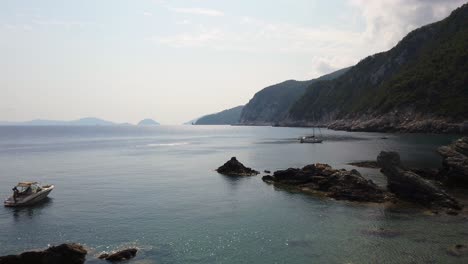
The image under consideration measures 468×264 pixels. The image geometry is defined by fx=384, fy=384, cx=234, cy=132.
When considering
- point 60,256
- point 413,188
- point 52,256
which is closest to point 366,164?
point 413,188

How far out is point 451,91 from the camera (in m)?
186

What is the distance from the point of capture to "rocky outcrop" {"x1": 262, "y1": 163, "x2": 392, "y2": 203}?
179 ft

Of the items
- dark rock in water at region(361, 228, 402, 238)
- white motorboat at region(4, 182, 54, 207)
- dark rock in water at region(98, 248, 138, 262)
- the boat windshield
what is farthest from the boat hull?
dark rock in water at region(361, 228, 402, 238)

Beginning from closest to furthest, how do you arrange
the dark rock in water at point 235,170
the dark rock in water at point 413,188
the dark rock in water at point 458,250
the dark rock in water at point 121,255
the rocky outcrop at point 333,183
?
the dark rock in water at point 121,255 → the dark rock in water at point 458,250 → the dark rock in water at point 413,188 → the rocky outcrop at point 333,183 → the dark rock in water at point 235,170

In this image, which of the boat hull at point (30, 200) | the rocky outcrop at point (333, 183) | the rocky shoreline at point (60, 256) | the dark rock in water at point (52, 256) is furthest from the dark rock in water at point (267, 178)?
the dark rock in water at point (52, 256)

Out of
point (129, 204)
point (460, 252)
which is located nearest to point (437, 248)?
point (460, 252)

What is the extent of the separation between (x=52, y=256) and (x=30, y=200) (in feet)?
96.7

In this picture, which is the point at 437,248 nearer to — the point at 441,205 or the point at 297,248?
the point at 297,248

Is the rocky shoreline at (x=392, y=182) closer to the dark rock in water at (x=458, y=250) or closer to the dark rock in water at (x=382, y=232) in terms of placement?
the dark rock in water at (x=382, y=232)

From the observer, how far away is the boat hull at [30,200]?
5325cm

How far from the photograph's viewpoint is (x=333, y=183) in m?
59.8

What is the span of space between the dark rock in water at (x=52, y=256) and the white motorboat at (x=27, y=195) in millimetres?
27204

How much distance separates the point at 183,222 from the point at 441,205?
106ft

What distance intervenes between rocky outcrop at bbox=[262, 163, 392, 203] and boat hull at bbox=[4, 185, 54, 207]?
37.9 m
